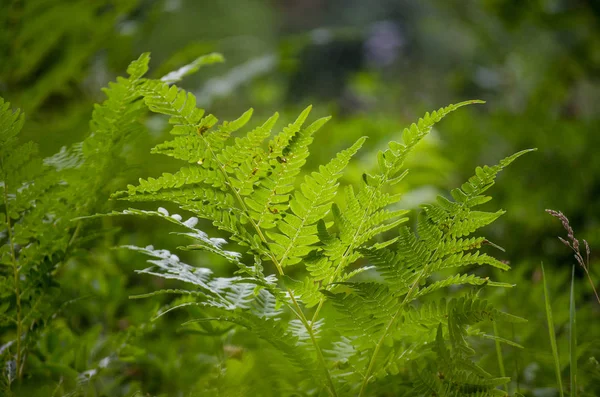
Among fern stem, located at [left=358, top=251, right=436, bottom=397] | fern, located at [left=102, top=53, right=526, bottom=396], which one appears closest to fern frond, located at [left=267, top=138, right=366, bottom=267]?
fern, located at [left=102, top=53, right=526, bottom=396]

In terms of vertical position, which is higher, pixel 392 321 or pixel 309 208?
pixel 309 208

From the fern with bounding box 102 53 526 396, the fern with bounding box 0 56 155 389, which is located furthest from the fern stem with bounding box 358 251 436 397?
the fern with bounding box 0 56 155 389

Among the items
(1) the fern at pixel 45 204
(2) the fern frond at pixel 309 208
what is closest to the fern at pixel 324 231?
(2) the fern frond at pixel 309 208

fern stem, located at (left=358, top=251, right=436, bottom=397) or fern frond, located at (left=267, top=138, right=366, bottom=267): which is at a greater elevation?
fern frond, located at (left=267, top=138, right=366, bottom=267)

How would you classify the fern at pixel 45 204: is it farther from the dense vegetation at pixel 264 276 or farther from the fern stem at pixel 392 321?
the fern stem at pixel 392 321

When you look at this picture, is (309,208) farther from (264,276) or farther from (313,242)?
(264,276)

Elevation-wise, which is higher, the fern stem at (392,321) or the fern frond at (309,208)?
the fern frond at (309,208)

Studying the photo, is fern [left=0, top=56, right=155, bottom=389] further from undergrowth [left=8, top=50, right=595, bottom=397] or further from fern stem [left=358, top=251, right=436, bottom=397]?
fern stem [left=358, top=251, right=436, bottom=397]

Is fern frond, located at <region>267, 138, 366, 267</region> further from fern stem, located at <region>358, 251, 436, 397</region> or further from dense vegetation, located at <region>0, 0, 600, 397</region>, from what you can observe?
fern stem, located at <region>358, 251, 436, 397</region>

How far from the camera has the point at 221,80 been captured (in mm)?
1784

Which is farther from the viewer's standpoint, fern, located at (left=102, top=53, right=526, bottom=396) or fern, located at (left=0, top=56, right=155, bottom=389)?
fern, located at (left=0, top=56, right=155, bottom=389)

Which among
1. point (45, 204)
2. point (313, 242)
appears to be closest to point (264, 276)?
point (313, 242)

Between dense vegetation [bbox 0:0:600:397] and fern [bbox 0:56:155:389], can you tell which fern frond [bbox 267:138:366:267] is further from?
fern [bbox 0:56:155:389]

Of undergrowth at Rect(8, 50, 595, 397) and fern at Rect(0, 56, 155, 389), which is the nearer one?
undergrowth at Rect(8, 50, 595, 397)
